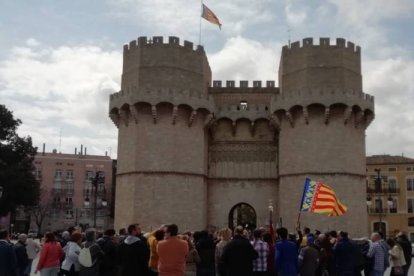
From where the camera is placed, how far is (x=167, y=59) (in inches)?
1229

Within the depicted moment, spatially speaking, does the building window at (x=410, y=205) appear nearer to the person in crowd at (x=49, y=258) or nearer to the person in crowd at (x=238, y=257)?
the person in crowd at (x=49, y=258)

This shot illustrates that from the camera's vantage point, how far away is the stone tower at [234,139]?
3011cm

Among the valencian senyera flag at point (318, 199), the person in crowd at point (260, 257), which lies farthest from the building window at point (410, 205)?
the person in crowd at point (260, 257)

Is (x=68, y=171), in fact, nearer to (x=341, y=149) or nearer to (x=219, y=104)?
(x=219, y=104)

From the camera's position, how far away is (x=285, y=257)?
10.3 m

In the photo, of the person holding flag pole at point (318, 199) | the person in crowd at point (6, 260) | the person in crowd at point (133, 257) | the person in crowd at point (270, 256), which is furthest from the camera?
the person holding flag pole at point (318, 199)

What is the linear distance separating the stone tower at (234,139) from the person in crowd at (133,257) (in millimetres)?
20055

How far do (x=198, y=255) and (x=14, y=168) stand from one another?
106 ft

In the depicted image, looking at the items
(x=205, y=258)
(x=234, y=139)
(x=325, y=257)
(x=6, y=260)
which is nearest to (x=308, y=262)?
(x=325, y=257)

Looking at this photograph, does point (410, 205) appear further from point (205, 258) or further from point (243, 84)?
point (205, 258)

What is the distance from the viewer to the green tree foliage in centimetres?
3956

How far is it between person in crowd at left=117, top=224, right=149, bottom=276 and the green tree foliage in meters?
31.7

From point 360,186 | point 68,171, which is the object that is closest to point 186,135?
point 360,186

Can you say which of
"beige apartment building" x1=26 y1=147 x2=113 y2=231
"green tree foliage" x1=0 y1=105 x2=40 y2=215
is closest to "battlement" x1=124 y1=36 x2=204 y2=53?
"green tree foliage" x1=0 y1=105 x2=40 y2=215
